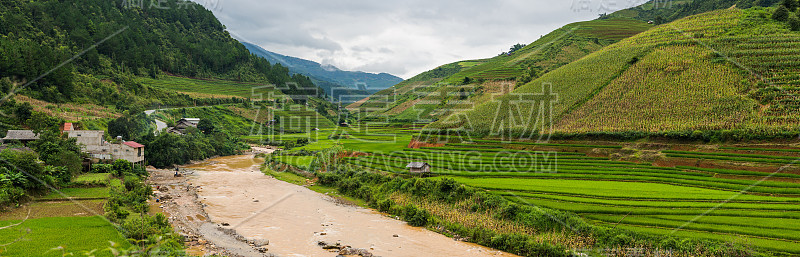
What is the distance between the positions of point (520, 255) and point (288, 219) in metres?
17.5

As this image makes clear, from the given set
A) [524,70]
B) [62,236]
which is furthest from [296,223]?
[524,70]

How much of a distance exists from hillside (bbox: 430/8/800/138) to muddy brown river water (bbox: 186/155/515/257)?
24.7 m

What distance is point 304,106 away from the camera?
125 meters

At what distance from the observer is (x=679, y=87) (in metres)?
45.3

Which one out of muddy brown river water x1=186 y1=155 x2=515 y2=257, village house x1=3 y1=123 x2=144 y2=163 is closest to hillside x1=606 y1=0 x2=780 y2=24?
muddy brown river water x1=186 y1=155 x2=515 y2=257

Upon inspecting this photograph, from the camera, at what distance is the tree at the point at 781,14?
57000mm

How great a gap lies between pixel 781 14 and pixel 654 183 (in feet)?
162

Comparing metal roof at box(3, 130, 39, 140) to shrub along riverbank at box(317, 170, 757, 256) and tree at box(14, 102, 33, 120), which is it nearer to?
tree at box(14, 102, 33, 120)

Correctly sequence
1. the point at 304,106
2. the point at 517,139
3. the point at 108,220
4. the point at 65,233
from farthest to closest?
the point at 304,106 < the point at 517,139 < the point at 108,220 < the point at 65,233

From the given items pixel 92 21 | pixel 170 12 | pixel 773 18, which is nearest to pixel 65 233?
pixel 773 18

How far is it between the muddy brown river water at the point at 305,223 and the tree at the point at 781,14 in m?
63.8

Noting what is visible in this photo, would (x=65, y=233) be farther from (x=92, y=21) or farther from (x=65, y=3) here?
(x=65, y=3)

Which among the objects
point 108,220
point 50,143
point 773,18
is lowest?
point 108,220

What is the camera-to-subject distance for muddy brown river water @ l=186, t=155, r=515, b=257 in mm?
24172
